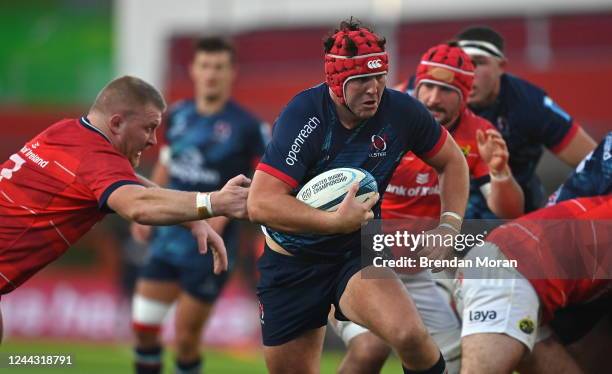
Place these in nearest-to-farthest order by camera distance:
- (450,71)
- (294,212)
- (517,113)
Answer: (294,212) → (450,71) → (517,113)

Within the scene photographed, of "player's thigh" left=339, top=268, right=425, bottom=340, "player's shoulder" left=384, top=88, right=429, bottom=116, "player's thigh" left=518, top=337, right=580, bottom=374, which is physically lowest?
"player's thigh" left=518, top=337, right=580, bottom=374

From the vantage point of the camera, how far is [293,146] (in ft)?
21.0

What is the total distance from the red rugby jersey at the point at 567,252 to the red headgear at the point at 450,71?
4.06 ft

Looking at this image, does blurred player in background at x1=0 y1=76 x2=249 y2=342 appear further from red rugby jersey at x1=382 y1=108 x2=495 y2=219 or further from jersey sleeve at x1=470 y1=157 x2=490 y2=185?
jersey sleeve at x1=470 y1=157 x2=490 y2=185

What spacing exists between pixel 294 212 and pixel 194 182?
13.2ft

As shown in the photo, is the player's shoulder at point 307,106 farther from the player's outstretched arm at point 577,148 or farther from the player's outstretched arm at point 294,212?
the player's outstretched arm at point 577,148

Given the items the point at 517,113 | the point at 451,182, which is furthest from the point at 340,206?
the point at 517,113

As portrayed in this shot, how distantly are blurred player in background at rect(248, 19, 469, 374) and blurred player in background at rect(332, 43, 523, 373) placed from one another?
676mm

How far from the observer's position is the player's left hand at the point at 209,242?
699 centimetres

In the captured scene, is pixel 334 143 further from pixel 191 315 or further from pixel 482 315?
pixel 191 315

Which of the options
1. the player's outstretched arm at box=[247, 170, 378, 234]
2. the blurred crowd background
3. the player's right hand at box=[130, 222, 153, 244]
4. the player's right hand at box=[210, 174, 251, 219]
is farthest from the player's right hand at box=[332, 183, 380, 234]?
the blurred crowd background

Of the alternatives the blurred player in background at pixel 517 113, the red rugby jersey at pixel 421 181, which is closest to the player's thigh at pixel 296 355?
the red rugby jersey at pixel 421 181

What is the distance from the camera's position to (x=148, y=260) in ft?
33.6

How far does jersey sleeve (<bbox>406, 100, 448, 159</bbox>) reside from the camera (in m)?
6.70
